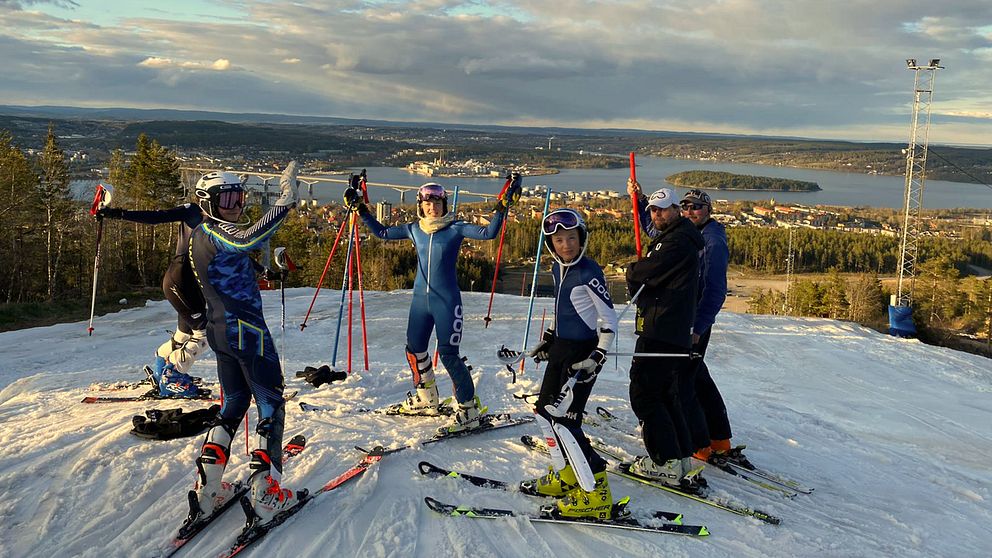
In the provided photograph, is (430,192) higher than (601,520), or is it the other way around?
(430,192)

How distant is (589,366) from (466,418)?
2531mm

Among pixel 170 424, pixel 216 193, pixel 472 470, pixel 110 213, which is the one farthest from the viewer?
pixel 110 213

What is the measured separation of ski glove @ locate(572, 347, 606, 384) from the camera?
4.43 metres

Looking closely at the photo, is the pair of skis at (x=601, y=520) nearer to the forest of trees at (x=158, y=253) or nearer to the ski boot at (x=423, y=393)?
the ski boot at (x=423, y=393)

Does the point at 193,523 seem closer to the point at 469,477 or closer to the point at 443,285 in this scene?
the point at 469,477

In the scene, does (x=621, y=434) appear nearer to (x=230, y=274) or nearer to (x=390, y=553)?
(x=390, y=553)

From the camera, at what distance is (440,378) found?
365 inches

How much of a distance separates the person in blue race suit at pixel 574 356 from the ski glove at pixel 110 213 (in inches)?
177

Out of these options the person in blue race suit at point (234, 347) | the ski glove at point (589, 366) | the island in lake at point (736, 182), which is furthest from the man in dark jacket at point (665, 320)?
the island in lake at point (736, 182)

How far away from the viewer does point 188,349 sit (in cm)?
717

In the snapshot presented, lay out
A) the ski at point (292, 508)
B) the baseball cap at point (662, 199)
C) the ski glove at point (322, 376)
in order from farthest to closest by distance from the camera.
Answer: the ski glove at point (322, 376) < the baseball cap at point (662, 199) < the ski at point (292, 508)

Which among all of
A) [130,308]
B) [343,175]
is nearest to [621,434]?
[343,175]

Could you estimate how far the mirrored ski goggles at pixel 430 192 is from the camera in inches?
257

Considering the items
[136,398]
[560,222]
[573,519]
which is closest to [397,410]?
[573,519]
